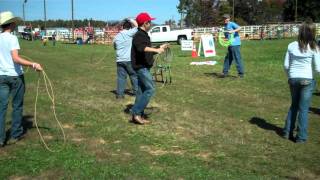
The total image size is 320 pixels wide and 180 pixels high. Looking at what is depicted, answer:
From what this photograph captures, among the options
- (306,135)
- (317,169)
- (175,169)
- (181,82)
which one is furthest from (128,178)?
(181,82)

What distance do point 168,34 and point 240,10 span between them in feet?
204

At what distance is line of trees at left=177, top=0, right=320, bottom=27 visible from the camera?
95.1 metres

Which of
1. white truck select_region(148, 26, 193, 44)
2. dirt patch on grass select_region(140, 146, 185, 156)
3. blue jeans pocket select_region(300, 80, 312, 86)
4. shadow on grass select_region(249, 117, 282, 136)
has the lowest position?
dirt patch on grass select_region(140, 146, 185, 156)

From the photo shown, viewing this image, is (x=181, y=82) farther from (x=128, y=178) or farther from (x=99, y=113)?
(x=128, y=178)

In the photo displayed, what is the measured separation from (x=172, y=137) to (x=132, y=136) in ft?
2.11

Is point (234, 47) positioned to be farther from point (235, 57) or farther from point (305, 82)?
point (305, 82)

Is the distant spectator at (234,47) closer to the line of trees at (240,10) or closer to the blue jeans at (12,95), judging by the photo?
the blue jeans at (12,95)

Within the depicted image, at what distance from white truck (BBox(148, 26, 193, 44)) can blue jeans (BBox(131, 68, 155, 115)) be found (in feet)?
119

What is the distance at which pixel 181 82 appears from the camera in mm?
14492

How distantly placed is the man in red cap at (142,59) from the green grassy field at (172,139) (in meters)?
0.39

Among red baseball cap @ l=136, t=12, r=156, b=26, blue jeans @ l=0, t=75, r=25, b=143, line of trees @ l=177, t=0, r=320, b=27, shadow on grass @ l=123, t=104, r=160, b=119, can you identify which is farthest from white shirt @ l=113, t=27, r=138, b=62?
line of trees @ l=177, t=0, r=320, b=27

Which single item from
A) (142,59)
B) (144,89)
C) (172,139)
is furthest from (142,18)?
(172,139)

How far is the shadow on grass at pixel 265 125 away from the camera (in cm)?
826

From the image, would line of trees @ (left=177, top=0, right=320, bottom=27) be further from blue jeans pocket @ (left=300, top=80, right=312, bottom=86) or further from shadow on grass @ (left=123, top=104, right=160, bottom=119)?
blue jeans pocket @ (left=300, top=80, right=312, bottom=86)
